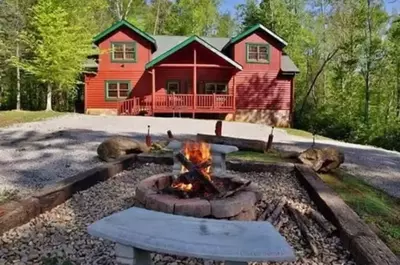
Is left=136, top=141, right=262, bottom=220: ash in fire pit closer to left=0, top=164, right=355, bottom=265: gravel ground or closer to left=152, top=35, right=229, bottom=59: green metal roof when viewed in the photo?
left=0, top=164, right=355, bottom=265: gravel ground

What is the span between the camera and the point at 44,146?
29.8 feet

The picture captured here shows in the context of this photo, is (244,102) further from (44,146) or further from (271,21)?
(44,146)

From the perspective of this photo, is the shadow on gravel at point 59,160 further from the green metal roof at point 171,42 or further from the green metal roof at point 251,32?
the green metal roof at point 171,42

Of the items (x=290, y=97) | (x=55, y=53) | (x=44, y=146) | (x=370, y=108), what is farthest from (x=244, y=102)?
(x=44, y=146)

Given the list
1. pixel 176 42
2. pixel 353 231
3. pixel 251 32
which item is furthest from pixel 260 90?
pixel 353 231

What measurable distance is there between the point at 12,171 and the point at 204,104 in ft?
50.0

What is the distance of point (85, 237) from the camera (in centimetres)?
354

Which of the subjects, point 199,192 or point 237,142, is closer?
point 199,192

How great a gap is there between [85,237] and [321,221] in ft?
7.85

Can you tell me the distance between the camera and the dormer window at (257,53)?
23.0m

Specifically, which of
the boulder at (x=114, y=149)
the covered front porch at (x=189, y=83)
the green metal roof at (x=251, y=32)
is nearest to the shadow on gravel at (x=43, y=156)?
the boulder at (x=114, y=149)

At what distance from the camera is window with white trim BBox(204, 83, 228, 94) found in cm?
2300

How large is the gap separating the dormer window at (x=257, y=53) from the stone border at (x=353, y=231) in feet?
61.1

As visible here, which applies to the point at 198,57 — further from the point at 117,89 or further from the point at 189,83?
the point at 117,89
